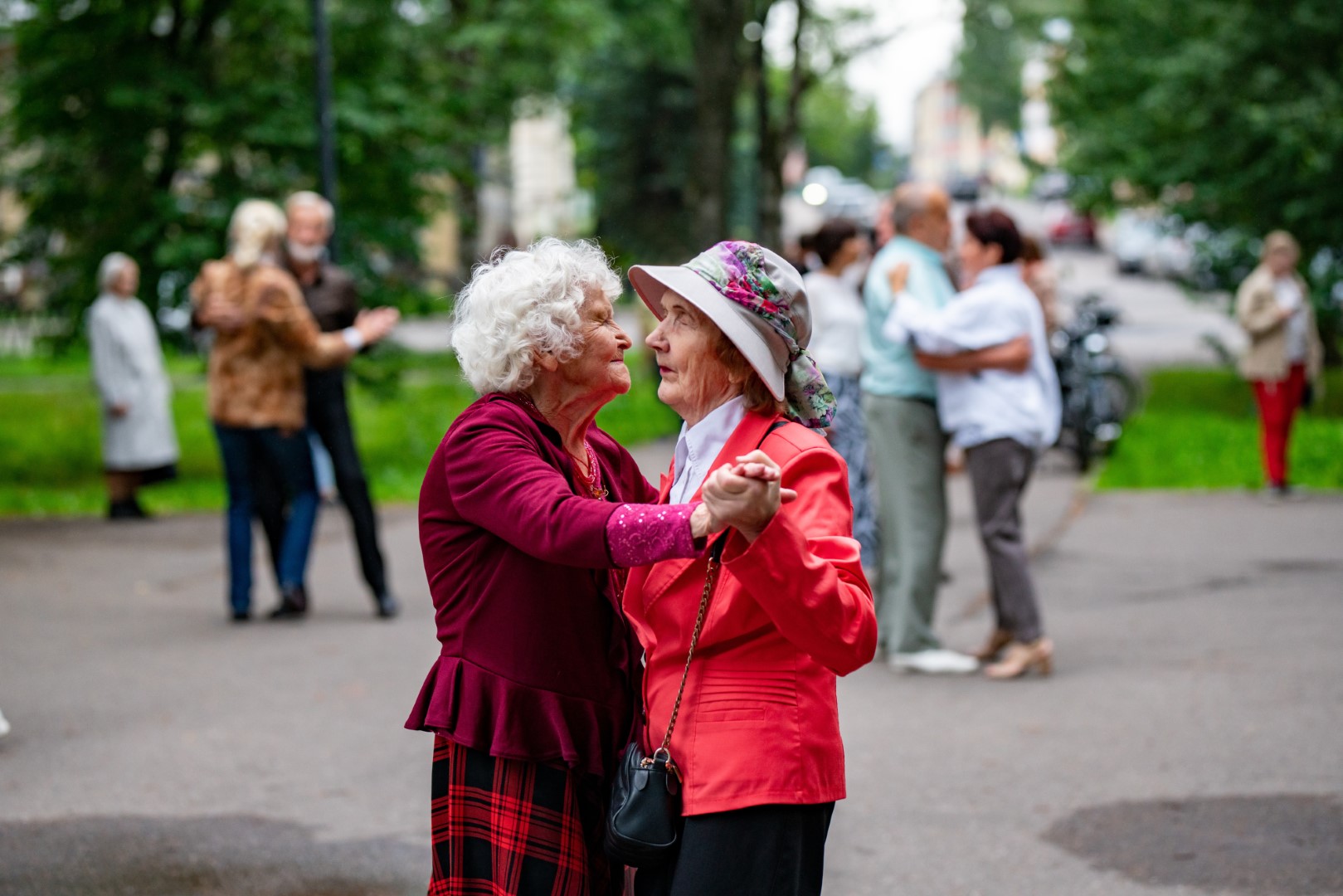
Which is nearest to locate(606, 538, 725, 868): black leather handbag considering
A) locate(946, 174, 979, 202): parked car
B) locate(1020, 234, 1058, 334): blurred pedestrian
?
locate(1020, 234, 1058, 334): blurred pedestrian

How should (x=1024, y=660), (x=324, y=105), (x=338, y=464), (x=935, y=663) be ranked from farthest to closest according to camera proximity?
(x=324, y=105), (x=338, y=464), (x=935, y=663), (x=1024, y=660)

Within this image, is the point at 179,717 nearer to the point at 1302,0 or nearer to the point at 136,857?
the point at 136,857

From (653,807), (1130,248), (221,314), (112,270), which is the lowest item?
(653,807)

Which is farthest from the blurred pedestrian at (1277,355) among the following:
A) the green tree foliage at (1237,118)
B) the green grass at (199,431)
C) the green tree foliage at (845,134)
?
the green tree foliage at (845,134)

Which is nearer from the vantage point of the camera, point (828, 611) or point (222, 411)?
point (828, 611)

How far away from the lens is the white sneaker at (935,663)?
279 inches

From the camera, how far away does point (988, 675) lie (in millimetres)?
6984

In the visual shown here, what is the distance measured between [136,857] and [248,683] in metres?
2.23

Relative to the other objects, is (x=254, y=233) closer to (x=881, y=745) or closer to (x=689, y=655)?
(x=881, y=745)

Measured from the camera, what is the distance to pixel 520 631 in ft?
9.18

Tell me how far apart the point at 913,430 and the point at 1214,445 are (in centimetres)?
847

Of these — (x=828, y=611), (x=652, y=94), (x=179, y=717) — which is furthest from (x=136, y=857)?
(x=652, y=94)

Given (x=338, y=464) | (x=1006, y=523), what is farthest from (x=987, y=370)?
(x=338, y=464)

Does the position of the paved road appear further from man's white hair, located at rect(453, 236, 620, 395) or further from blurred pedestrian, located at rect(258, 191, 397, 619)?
man's white hair, located at rect(453, 236, 620, 395)
